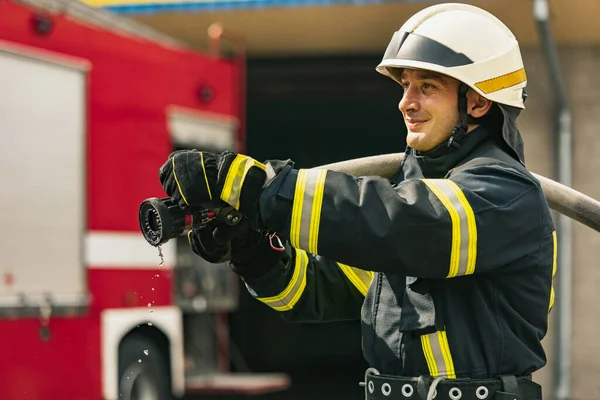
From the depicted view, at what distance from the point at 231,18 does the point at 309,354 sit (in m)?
5.78

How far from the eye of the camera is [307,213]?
9.19 ft

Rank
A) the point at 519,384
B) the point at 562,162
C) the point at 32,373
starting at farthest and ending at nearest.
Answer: the point at 562,162 → the point at 32,373 → the point at 519,384

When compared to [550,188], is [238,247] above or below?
below

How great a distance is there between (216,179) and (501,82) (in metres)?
0.80

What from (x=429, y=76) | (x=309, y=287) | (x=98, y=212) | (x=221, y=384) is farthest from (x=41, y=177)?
(x=429, y=76)

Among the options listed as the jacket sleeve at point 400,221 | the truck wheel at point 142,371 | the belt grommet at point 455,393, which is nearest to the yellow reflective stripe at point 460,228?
the jacket sleeve at point 400,221

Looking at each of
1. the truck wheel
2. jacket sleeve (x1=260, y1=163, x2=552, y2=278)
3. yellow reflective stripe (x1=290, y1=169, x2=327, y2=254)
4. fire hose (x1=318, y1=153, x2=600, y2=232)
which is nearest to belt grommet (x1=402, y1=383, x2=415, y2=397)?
jacket sleeve (x1=260, y1=163, x2=552, y2=278)

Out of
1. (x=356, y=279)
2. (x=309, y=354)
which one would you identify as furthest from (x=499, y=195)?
(x=309, y=354)

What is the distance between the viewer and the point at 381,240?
2.80 m

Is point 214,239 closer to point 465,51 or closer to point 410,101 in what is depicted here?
point 410,101

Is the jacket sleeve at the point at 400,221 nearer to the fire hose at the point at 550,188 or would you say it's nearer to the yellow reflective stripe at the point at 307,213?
the yellow reflective stripe at the point at 307,213

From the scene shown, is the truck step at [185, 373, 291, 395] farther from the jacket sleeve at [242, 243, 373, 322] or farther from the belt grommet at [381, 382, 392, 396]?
the belt grommet at [381, 382, 392, 396]

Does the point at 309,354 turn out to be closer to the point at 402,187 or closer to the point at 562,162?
the point at 562,162

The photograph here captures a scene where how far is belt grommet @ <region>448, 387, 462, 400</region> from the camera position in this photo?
9.81ft
